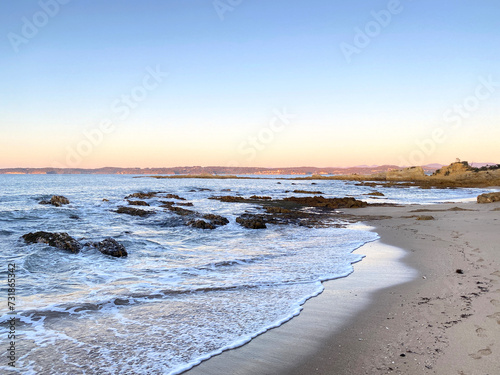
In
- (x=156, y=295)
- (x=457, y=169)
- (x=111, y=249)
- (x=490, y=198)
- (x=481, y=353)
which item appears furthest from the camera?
(x=457, y=169)

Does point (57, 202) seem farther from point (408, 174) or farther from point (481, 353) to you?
point (408, 174)

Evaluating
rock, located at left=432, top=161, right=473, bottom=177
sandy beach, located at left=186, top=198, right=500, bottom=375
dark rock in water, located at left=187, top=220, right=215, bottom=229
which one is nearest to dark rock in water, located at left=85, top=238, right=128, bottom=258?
dark rock in water, located at left=187, top=220, right=215, bottom=229

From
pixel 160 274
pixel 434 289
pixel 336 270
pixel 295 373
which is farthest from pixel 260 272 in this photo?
pixel 295 373

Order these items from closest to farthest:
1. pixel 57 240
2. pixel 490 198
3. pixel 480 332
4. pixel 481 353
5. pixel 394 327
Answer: pixel 481 353 → pixel 480 332 → pixel 394 327 → pixel 57 240 → pixel 490 198

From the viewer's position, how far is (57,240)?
31.7 feet

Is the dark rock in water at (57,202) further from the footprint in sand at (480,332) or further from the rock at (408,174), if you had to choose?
the rock at (408,174)

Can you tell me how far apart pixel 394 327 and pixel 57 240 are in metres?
9.35

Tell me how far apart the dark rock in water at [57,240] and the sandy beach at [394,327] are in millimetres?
7368

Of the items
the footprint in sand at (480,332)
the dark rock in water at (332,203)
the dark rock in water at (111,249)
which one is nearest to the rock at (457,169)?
the dark rock in water at (332,203)

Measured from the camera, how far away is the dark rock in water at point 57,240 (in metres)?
9.41

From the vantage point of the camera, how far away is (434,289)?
5848 millimetres

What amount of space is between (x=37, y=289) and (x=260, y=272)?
446 cm

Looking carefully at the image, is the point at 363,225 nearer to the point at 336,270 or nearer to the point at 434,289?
the point at 336,270

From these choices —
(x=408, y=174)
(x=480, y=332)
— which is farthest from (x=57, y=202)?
(x=408, y=174)
